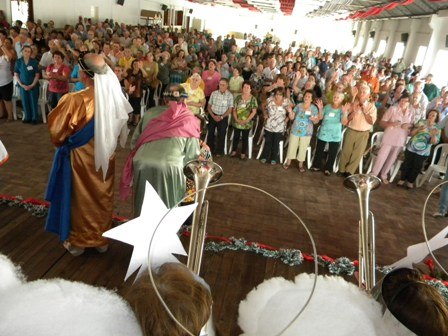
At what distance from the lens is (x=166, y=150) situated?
8.85 ft

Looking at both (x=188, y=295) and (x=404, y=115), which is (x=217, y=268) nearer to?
(x=188, y=295)

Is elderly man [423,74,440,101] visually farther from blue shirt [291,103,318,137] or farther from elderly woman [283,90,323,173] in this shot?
blue shirt [291,103,318,137]

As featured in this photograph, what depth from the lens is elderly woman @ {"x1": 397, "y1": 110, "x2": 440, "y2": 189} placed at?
4.97 m

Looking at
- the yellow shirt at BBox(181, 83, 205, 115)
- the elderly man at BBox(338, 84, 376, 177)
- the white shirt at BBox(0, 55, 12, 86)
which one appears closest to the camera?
the elderly man at BBox(338, 84, 376, 177)

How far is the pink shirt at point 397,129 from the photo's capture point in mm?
5098

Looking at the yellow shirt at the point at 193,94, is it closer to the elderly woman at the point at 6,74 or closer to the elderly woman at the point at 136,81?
the elderly woman at the point at 136,81

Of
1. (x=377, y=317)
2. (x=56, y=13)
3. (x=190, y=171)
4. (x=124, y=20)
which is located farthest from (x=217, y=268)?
(x=124, y=20)

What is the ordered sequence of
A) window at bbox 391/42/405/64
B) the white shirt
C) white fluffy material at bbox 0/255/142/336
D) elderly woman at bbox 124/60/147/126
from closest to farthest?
1. white fluffy material at bbox 0/255/142/336
2. the white shirt
3. elderly woman at bbox 124/60/147/126
4. window at bbox 391/42/405/64

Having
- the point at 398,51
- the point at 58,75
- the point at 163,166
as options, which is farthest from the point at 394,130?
the point at 398,51

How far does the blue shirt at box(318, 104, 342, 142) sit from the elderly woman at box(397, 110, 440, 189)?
978 mm

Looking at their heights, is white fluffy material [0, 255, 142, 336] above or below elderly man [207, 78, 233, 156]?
above

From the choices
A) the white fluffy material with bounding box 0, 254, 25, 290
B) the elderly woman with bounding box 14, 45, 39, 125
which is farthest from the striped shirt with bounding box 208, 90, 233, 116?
the white fluffy material with bounding box 0, 254, 25, 290

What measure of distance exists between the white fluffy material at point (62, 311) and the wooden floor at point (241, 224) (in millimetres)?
1662

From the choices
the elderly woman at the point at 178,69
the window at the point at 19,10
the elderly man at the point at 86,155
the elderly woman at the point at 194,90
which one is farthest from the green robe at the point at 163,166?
the window at the point at 19,10
